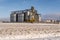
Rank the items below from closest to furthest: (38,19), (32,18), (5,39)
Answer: (5,39), (32,18), (38,19)

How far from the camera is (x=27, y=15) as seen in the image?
7744 cm

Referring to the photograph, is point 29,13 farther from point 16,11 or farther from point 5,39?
point 5,39

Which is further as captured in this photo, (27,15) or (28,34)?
(27,15)

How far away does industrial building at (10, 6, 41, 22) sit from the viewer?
75.6 m

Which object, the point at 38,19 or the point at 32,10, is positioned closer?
the point at 32,10

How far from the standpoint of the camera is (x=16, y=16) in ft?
261

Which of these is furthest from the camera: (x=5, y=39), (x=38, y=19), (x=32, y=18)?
(x=38, y=19)

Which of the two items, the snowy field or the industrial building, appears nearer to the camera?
the snowy field

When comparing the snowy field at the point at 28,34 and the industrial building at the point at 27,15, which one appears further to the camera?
the industrial building at the point at 27,15

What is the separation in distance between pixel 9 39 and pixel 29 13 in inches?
2434

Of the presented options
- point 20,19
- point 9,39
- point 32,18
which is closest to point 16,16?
point 20,19

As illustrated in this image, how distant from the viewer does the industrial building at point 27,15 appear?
248 feet

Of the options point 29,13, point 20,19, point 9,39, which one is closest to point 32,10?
point 29,13

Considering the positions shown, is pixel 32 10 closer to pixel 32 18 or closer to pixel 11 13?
pixel 32 18
